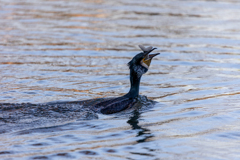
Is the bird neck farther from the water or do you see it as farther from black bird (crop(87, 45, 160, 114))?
the water

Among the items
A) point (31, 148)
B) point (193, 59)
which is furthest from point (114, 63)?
point (31, 148)

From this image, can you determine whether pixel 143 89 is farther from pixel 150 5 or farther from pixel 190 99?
pixel 150 5

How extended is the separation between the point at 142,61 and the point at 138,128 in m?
1.69

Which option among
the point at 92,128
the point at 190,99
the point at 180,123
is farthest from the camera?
the point at 190,99

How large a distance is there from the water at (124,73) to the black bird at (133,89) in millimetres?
313

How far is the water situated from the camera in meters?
6.75

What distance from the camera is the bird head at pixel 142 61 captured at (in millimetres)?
8688

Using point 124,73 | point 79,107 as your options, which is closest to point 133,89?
point 79,107

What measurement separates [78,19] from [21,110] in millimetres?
13154

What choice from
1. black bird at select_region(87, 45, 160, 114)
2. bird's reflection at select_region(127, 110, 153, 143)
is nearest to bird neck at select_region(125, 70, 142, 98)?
black bird at select_region(87, 45, 160, 114)

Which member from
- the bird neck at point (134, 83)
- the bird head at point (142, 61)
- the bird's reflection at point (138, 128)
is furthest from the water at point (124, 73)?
the bird head at point (142, 61)

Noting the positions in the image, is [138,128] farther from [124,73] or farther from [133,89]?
[124,73]

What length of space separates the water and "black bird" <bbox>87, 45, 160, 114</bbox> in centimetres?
31

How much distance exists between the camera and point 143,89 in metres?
10.9
